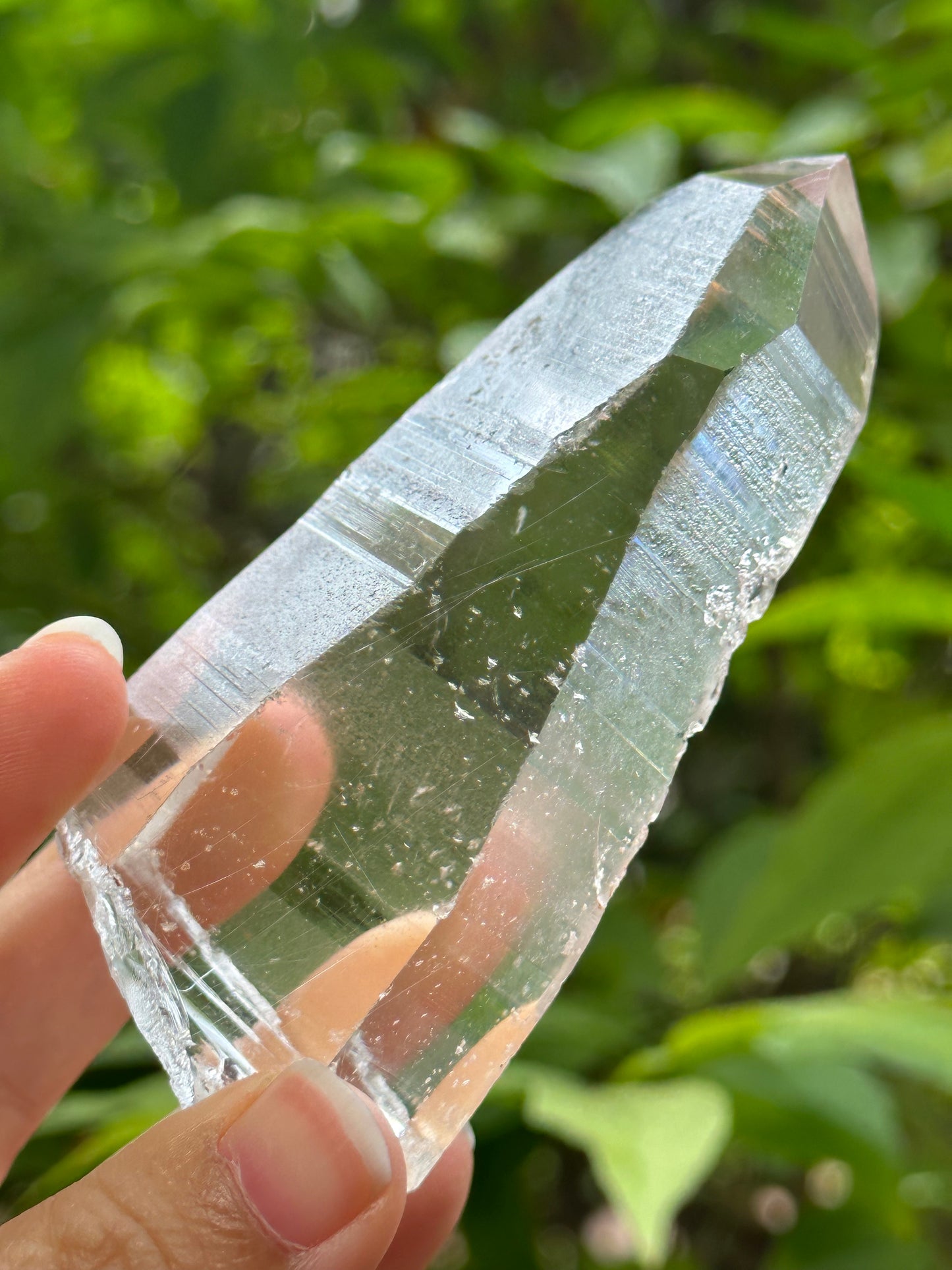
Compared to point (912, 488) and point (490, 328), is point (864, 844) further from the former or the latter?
point (490, 328)

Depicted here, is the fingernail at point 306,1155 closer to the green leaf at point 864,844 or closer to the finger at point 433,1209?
the finger at point 433,1209

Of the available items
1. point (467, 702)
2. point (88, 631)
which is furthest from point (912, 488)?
point (88, 631)

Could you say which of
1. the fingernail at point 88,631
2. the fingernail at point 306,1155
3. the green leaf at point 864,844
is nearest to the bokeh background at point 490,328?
the green leaf at point 864,844

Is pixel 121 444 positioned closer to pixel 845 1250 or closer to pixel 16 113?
pixel 16 113

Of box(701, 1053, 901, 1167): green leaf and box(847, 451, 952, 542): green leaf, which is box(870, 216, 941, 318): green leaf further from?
box(701, 1053, 901, 1167): green leaf

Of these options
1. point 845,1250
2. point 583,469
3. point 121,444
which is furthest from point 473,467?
point 121,444

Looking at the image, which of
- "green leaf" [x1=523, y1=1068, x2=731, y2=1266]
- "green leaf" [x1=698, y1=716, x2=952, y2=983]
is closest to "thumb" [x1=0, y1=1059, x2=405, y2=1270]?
"green leaf" [x1=523, y1=1068, x2=731, y2=1266]

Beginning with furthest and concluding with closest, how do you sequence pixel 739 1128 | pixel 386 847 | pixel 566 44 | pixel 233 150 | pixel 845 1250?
pixel 566 44
pixel 233 150
pixel 845 1250
pixel 739 1128
pixel 386 847
